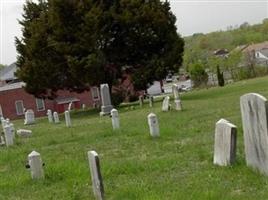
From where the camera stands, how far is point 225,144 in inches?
371

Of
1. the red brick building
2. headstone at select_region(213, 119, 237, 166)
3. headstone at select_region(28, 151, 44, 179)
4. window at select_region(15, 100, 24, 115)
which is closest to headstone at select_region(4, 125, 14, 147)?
headstone at select_region(28, 151, 44, 179)

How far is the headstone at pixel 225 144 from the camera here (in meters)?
9.28

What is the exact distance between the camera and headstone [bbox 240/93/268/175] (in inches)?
324

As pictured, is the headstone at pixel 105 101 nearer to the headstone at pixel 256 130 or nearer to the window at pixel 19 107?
the headstone at pixel 256 130

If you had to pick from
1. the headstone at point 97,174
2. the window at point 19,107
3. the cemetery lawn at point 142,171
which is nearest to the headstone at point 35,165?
the cemetery lawn at point 142,171

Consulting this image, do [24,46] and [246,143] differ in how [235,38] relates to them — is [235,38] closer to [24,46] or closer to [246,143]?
[24,46]

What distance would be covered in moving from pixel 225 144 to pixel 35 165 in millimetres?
3460

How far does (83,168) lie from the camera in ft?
35.4

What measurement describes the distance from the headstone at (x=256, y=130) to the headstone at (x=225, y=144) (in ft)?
0.94

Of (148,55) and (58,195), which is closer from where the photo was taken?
(58,195)

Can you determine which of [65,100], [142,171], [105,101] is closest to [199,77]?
[65,100]

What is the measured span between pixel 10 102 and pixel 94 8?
96.1 feet

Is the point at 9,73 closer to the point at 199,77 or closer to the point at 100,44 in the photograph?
the point at 199,77

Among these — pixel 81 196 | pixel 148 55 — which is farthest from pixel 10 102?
pixel 81 196
